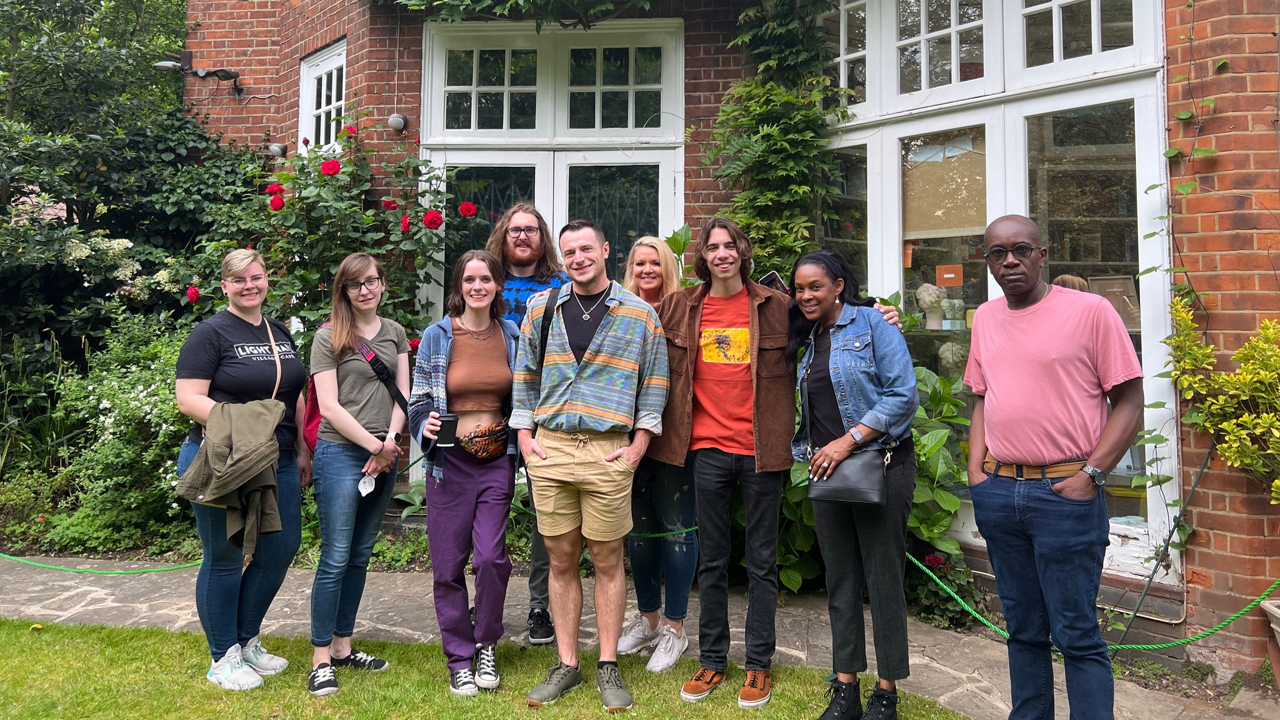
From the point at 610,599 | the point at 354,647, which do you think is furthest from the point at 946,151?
the point at 354,647

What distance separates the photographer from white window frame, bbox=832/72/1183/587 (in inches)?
144

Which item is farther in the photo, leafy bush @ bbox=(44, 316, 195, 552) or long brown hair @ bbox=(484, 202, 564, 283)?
leafy bush @ bbox=(44, 316, 195, 552)

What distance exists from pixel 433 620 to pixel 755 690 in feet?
6.35

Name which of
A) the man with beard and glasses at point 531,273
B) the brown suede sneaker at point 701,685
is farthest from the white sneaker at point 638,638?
the brown suede sneaker at point 701,685

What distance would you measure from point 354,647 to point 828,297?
274 centimetres

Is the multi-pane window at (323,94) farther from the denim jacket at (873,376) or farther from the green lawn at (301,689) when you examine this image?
the denim jacket at (873,376)

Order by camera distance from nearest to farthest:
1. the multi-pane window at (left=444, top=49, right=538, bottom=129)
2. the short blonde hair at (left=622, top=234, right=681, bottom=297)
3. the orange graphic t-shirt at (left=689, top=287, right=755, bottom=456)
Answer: the orange graphic t-shirt at (left=689, top=287, right=755, bottom=456), the short blonde hair at (left=622, top=234, right=681, bottom=297), the multi-pane window at (left=444, top=49, right=538, bottom=129)

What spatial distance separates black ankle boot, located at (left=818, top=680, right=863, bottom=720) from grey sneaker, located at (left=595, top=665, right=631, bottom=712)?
0.76 metres

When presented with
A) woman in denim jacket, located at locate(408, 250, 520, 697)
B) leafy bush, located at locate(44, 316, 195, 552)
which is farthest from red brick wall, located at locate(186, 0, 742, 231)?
woman in denim jacket, located at locate(408, 250, 520, 697)

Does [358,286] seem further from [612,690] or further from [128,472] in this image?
[128,472]

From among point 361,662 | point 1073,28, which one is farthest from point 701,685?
point 1073,28

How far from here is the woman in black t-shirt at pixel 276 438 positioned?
3.14 metres

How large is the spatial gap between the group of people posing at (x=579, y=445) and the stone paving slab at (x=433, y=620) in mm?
597

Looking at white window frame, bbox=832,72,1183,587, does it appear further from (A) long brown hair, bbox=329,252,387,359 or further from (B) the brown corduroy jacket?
(A) long brown hair, bbox=329,252,387,359
